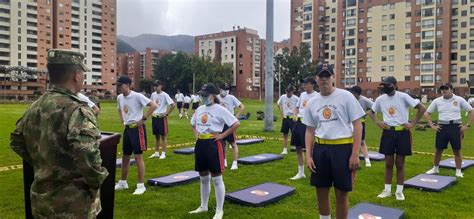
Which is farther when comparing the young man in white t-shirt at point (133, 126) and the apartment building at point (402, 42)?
the apartment building at point (402, 42)

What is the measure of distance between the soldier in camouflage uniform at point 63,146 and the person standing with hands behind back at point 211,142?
287 cm

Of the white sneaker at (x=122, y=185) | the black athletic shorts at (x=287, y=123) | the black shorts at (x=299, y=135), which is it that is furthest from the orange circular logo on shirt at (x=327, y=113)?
the black athletic shorts at (x=287, y=123)

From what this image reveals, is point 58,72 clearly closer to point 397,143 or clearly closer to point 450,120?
point 397,143

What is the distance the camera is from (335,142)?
467 cm

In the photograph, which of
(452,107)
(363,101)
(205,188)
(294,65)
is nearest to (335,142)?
(205,188)

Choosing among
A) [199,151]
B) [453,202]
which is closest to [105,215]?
[199,151]

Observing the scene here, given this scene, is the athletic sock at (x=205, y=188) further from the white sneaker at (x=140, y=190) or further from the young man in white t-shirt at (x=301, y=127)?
the young man in white t-shirt at (x=301, y=127)

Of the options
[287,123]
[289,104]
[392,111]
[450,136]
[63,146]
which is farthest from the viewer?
[287,123]

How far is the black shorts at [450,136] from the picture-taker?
892 cm

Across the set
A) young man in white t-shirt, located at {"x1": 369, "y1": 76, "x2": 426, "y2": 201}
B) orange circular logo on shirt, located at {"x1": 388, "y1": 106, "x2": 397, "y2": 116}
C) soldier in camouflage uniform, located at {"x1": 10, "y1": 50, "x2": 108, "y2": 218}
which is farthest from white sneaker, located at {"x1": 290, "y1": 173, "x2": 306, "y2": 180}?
soldier in camouflage uniform, located at {"x1": 10, "y1": 50, "x2": 108, "y2": 218}

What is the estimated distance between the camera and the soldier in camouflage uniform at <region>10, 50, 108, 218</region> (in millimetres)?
2830

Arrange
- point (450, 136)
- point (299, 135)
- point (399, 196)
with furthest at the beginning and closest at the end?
point (299, 135)
point (450, 136)
point (399, 196)

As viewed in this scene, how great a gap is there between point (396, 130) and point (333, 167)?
2993 millimetres

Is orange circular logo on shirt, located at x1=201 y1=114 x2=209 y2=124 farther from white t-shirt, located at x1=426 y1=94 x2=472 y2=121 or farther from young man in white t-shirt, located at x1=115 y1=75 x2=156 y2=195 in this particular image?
white t-shirt, located at x1=426 y1=94 x2=472 y2=121
